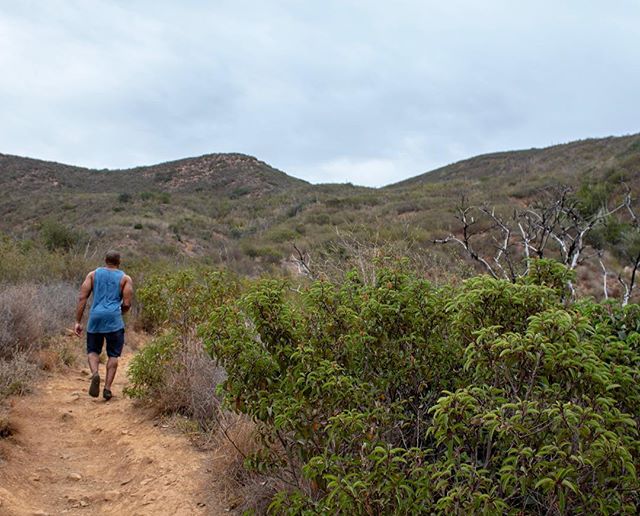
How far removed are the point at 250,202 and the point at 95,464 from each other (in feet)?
112

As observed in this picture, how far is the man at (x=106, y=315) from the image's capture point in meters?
5.84

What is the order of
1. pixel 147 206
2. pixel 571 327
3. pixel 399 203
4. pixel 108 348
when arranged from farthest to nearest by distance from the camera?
pixel 147 206, pixel 399 203, pixel 108 348, pixel 571 327

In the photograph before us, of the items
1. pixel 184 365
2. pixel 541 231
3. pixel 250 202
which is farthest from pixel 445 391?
pixel 250 202

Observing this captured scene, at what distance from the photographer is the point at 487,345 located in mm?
2121

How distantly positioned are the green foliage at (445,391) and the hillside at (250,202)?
439cm

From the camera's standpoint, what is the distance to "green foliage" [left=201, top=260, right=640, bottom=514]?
192 cm

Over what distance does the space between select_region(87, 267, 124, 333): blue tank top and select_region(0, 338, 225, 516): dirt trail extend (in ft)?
2.58

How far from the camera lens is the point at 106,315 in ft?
19.1

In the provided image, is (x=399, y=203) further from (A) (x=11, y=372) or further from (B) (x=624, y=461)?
(B) (x=624, y=461)

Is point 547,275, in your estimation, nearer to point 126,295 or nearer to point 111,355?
point 126,295

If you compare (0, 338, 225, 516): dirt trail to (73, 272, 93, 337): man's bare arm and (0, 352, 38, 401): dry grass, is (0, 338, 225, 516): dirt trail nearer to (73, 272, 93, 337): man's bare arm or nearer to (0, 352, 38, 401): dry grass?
(0, 352, 38, 401): dry grass

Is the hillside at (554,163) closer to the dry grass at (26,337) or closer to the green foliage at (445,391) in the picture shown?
the dry grass at (26,337)

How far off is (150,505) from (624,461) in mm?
2995

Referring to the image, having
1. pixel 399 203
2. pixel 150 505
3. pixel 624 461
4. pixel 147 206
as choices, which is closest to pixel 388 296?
pixel 624 461
